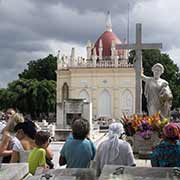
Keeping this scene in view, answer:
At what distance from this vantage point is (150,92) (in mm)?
12469

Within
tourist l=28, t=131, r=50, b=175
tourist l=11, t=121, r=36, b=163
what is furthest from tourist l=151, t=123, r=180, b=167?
tourist l=11, t=121, r=36, b=163

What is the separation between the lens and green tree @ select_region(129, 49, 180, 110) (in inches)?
2260

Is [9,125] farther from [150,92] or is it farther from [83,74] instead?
[83,74]

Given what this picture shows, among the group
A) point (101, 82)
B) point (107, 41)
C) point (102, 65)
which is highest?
point (107, 41)

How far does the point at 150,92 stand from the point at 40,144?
7.36 m

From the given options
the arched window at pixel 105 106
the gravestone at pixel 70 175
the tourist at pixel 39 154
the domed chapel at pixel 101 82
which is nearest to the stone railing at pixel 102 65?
the domed chapel at pixel 101 82

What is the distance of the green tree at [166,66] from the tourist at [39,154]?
52.4 metres

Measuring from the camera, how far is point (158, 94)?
488 inches

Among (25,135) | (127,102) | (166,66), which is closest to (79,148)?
(25,135)

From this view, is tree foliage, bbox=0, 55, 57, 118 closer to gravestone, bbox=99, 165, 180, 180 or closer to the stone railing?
the stone railing

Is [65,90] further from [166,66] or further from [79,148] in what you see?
[79,148]

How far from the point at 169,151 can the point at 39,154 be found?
1.54m

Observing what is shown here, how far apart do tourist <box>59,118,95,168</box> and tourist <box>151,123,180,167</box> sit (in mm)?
836

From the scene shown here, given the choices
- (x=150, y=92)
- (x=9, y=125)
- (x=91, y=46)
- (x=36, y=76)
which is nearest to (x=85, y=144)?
(x=9, y=125)
